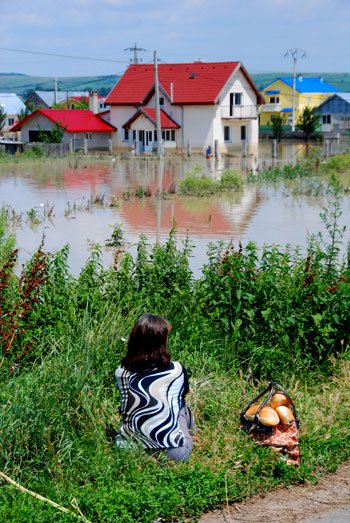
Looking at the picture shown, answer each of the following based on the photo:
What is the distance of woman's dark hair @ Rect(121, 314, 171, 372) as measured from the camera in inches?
213

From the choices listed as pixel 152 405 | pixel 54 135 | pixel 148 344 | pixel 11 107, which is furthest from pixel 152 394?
pixel 11 107

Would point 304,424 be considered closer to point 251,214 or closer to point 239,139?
point 251,214

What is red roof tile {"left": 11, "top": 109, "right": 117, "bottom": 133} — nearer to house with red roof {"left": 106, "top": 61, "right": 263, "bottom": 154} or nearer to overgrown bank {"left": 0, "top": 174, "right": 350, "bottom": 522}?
house with red roof {"left": 106, "top": 61, "right": 263, "bottom": 154}

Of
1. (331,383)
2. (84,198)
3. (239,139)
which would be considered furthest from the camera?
(239,139)

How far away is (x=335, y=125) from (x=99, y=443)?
3023 inches

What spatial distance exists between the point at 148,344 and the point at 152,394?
1.05 ft

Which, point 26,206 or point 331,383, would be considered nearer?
point 331,383

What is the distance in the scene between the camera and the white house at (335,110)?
80688mm

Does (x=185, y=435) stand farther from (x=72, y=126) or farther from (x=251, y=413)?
(x=72, y=126)

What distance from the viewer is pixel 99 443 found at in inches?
216

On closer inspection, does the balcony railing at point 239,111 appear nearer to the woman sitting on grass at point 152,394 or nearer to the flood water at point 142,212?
the flood water at point 142,212

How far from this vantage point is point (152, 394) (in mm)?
5449

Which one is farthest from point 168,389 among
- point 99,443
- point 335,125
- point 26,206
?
point 335,125

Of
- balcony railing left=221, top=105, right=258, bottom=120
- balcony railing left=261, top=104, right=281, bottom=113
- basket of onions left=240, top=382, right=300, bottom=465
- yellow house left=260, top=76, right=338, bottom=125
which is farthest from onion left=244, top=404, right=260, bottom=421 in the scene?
balcony railing left=261, top=104, right=281, bottom=113
